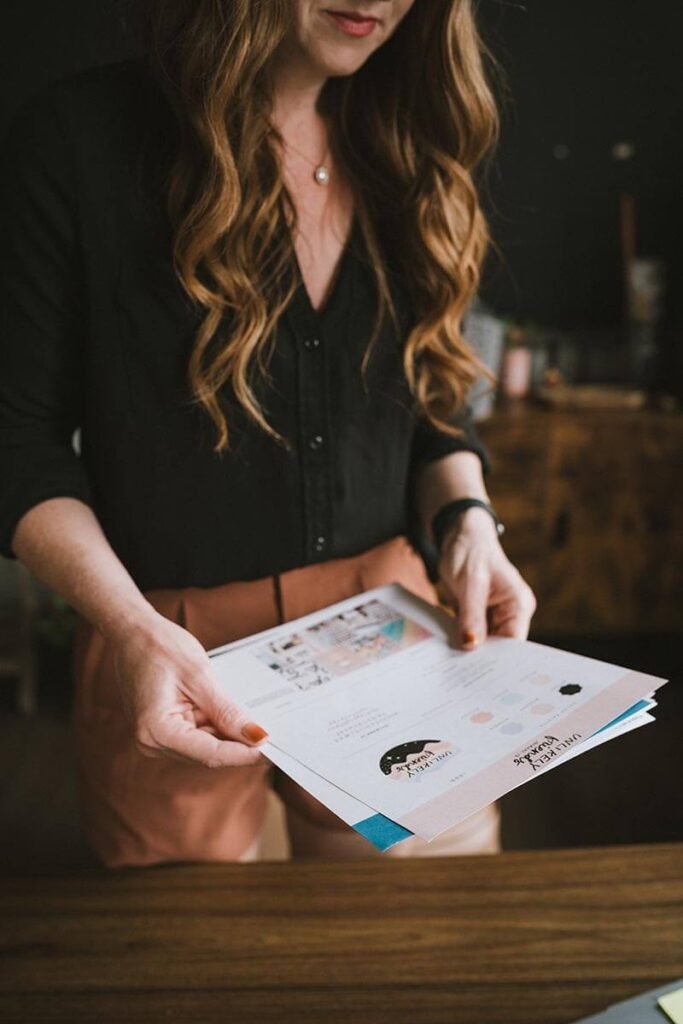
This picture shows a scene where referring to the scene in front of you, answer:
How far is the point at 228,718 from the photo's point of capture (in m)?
0.76

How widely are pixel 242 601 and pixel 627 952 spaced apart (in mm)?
541

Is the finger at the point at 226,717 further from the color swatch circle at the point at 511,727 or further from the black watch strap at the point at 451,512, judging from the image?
the black watch strap at the point at 451,512

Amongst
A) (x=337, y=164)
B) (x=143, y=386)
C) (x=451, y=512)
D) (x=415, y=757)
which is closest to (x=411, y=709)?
(x=415, y=757)

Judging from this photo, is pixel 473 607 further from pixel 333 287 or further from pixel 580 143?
pixel 580 143

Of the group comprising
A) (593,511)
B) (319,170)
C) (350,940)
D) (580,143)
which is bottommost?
(593,511)

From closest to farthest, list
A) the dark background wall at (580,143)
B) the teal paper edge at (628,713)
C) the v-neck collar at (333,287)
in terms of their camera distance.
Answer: the teal paper edge at (628,713), the v-neck collar at (333,287), the dark background wall at (580,143)

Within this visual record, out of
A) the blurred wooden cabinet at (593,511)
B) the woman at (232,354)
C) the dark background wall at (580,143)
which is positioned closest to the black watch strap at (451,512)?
the woman at (232,354)

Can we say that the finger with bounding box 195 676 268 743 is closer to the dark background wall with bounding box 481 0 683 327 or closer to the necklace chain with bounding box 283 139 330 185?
the necklace chain with bounding box 283 139 330 185

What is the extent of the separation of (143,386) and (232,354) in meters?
0.11

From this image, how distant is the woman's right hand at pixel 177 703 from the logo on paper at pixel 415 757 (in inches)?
4.3

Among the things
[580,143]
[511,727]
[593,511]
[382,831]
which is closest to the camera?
[382,831]

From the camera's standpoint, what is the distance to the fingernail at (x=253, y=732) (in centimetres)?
74

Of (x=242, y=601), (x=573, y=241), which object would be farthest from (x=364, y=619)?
(x=573, y=241)

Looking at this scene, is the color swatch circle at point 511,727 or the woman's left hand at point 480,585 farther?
the woman's left hand at point 480,585
